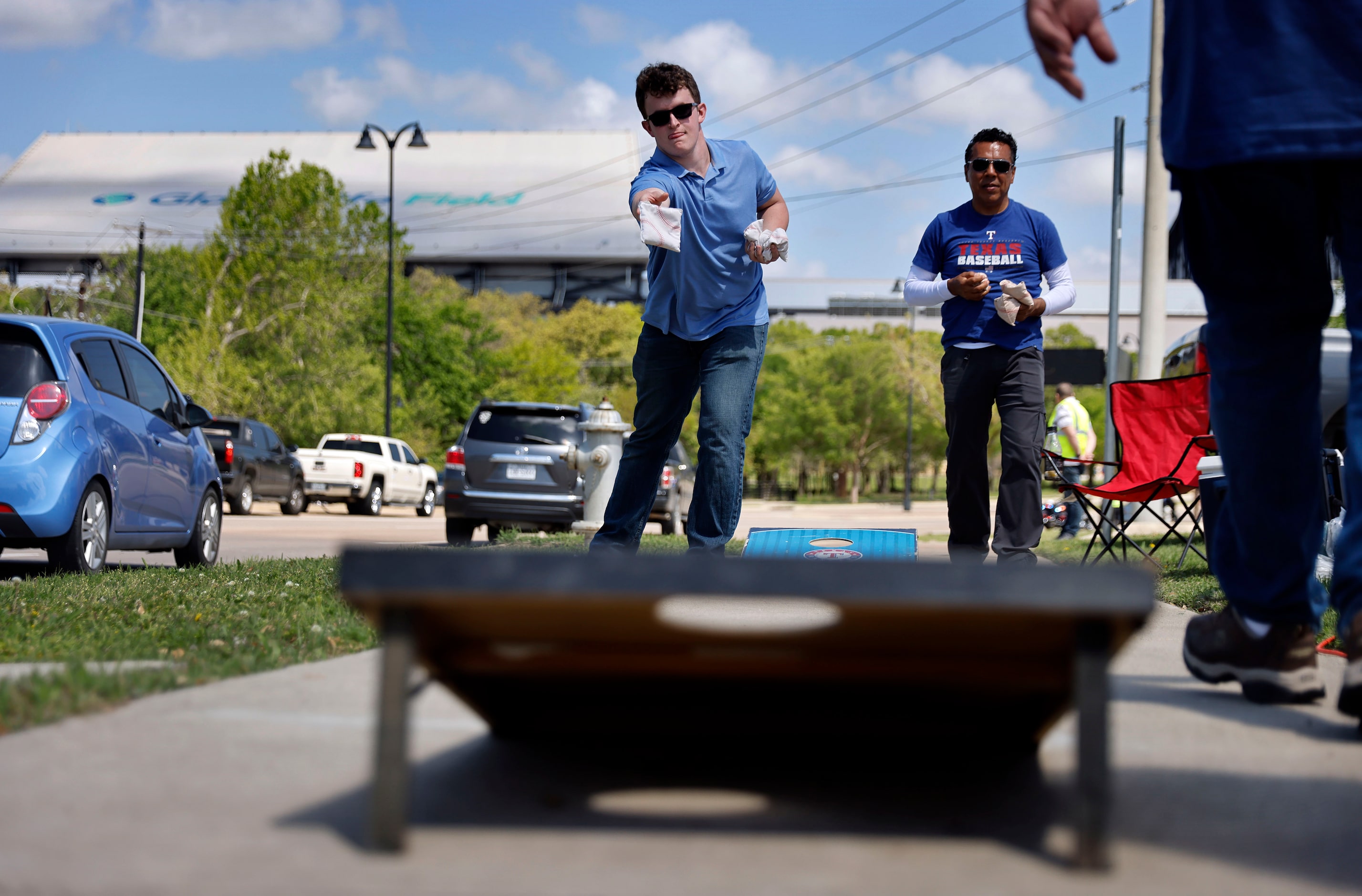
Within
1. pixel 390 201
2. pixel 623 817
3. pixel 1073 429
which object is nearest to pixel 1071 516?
pixel 1073 429

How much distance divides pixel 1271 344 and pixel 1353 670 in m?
0.79

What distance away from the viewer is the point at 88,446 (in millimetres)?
7508

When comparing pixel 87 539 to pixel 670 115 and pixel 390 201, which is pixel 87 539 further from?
pixel 390 201

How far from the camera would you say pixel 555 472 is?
1441cm

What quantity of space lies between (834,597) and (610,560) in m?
0.28

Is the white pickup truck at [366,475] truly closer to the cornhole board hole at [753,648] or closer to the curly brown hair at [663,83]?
the curly brown hair at [663,83]

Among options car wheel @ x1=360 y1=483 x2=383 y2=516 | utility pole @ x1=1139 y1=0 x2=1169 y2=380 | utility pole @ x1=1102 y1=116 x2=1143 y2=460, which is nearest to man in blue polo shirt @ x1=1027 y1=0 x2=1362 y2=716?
utility pole @ x1=1139 y1=0 x2=1169 y2=380

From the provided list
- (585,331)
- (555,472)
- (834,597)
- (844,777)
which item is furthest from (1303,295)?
(585,331)

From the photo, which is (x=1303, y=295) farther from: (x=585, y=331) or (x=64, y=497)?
(x=585, y=331)

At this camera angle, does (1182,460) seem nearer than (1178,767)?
No

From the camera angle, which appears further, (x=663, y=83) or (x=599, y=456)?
(x=599, y=456)

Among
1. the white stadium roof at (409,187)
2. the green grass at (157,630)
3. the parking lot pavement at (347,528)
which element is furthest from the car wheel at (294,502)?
the white stadium roof at (409,187)

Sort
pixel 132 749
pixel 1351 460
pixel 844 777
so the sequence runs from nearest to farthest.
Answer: pixel 844 777, pixel 132 749, pixel 1351 460

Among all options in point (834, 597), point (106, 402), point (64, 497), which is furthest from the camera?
point (106, 402)
